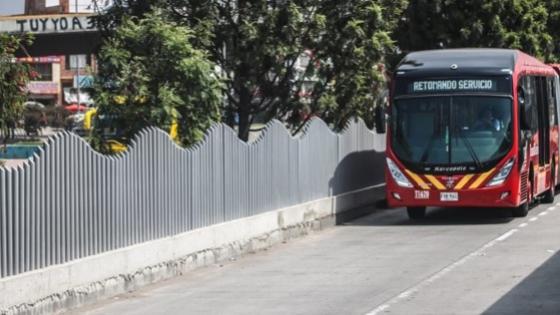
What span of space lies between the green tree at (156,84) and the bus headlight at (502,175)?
223 inches

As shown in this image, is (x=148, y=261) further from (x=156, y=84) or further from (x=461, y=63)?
(x=461, y=63)

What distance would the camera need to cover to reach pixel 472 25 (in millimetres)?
36750

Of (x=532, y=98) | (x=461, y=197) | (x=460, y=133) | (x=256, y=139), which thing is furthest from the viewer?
(x=532, y=98)

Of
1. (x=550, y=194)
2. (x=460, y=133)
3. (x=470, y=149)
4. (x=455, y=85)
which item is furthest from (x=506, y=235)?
(x=550, y=194)

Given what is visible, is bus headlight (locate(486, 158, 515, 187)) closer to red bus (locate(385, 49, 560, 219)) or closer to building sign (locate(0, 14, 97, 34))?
red bus (locate(385, 49, 560, 219))

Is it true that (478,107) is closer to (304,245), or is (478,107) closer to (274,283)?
(304,245)

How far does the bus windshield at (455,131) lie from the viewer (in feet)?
75.7

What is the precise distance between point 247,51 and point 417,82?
3.66 m

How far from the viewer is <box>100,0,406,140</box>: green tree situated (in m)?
24.5

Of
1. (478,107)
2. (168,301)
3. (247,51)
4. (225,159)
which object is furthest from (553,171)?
(168,301)

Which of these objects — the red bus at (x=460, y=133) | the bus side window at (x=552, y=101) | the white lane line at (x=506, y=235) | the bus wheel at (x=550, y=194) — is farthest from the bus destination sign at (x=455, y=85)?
the bus wheel at (x=550, y=194)

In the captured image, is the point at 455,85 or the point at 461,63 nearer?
the point at 455,85

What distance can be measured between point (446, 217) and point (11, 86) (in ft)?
37.5

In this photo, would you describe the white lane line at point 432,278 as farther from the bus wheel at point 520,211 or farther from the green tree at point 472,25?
the green tree at point 472,25
